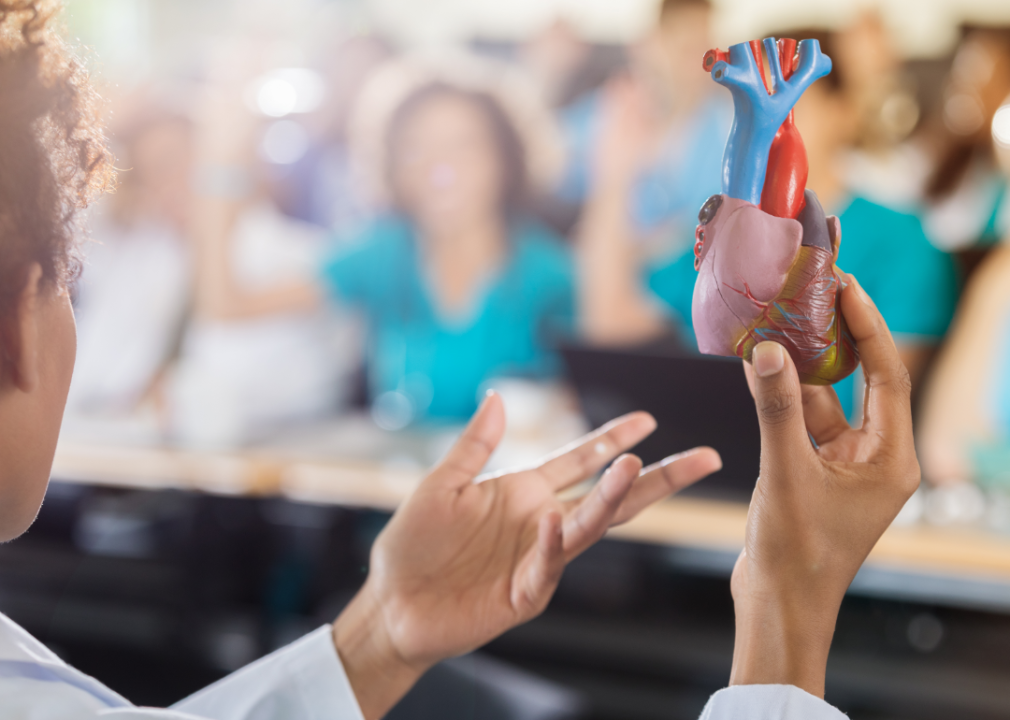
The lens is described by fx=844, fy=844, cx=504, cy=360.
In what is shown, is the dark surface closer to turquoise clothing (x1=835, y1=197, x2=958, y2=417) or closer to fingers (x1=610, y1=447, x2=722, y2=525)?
turquoise clothing (x1=835, y1=197, x2=958, y2=417)

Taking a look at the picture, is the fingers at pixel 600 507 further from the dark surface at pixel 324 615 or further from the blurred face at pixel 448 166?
the blurred face at pixel 448 166

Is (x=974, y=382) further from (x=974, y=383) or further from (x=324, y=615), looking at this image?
(x=324, y=615)

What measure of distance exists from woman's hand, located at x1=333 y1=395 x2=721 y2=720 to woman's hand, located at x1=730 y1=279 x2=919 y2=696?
0.70 feet

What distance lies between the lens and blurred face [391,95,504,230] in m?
2.13

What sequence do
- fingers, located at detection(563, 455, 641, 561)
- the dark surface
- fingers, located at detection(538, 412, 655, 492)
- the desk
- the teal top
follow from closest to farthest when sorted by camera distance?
fingers, located at detection(563, 455, 641, 561) → fingers, located at detection(538, 412, 655, 492) → the desk → the teal top → the dark surface

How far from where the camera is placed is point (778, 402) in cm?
46

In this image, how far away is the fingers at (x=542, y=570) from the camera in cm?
66

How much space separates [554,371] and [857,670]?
1.06 m

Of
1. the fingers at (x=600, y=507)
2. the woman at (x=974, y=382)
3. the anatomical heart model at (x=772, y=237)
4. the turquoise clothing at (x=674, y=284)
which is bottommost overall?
the woman at (x=974, y=382)

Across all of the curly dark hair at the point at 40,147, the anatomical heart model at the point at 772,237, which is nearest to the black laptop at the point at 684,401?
the anatomical heart model at the point at 772,237

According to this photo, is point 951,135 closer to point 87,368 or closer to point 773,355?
point 773,355

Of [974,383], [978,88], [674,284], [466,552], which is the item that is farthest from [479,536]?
[978,88]

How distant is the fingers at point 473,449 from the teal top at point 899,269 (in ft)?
2.58

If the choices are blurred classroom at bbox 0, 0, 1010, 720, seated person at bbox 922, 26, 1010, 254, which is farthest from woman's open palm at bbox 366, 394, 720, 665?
seated person at bbox 922, 26, 1010, 254
